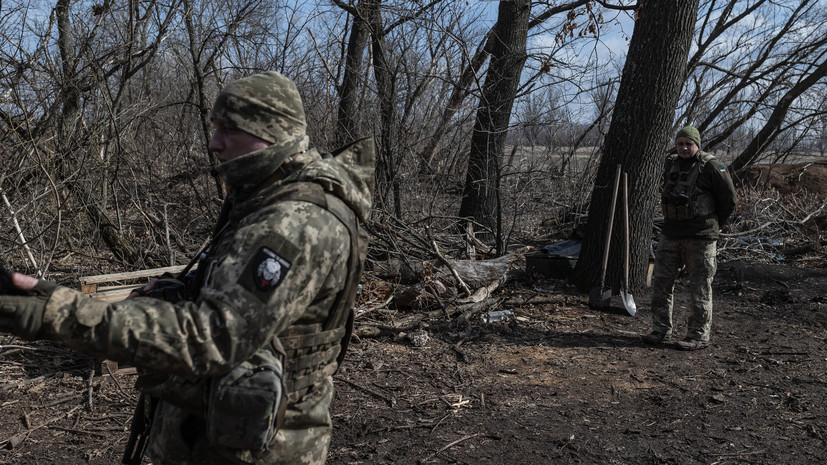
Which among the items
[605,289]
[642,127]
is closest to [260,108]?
[605,289]

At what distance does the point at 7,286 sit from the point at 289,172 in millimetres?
755

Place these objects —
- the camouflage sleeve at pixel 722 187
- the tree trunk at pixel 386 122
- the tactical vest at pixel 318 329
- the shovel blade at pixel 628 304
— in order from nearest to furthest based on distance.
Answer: the tactical vest at pixel 318 329 → the camouflage sleeve at pixel 722 187 → the shovel blade at pixel 628 304 → the tree trunk at pixel 386 122

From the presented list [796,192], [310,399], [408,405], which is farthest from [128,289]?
[796,192]

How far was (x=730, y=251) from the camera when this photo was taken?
372 inches

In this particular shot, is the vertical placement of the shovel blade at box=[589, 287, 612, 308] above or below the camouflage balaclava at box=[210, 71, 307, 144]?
below

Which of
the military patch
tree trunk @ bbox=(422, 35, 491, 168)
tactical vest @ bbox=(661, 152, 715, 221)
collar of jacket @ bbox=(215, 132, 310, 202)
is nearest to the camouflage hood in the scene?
collar of jacket @ bbox=(215, 132, 310, 202)

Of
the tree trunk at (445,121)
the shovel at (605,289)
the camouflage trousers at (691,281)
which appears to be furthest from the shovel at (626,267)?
the tree trunk at (445,121)

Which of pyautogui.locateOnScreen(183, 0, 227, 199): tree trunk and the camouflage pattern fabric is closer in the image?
the camouflage pattern fabric

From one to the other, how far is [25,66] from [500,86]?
6009 mm

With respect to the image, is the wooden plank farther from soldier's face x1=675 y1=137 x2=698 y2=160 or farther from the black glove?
soldier's face x1=675 y1=137 x2=698 y2=160

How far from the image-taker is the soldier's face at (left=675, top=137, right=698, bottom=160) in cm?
583

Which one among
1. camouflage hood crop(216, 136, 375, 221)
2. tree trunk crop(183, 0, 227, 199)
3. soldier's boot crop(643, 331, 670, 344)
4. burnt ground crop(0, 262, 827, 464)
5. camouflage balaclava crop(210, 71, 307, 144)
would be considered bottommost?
burnt ground crop(0, 262, 827, 464)

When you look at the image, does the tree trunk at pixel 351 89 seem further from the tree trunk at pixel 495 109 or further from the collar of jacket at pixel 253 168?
the collar of jacket at pixel 253 168

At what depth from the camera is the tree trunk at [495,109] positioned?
9.13m
